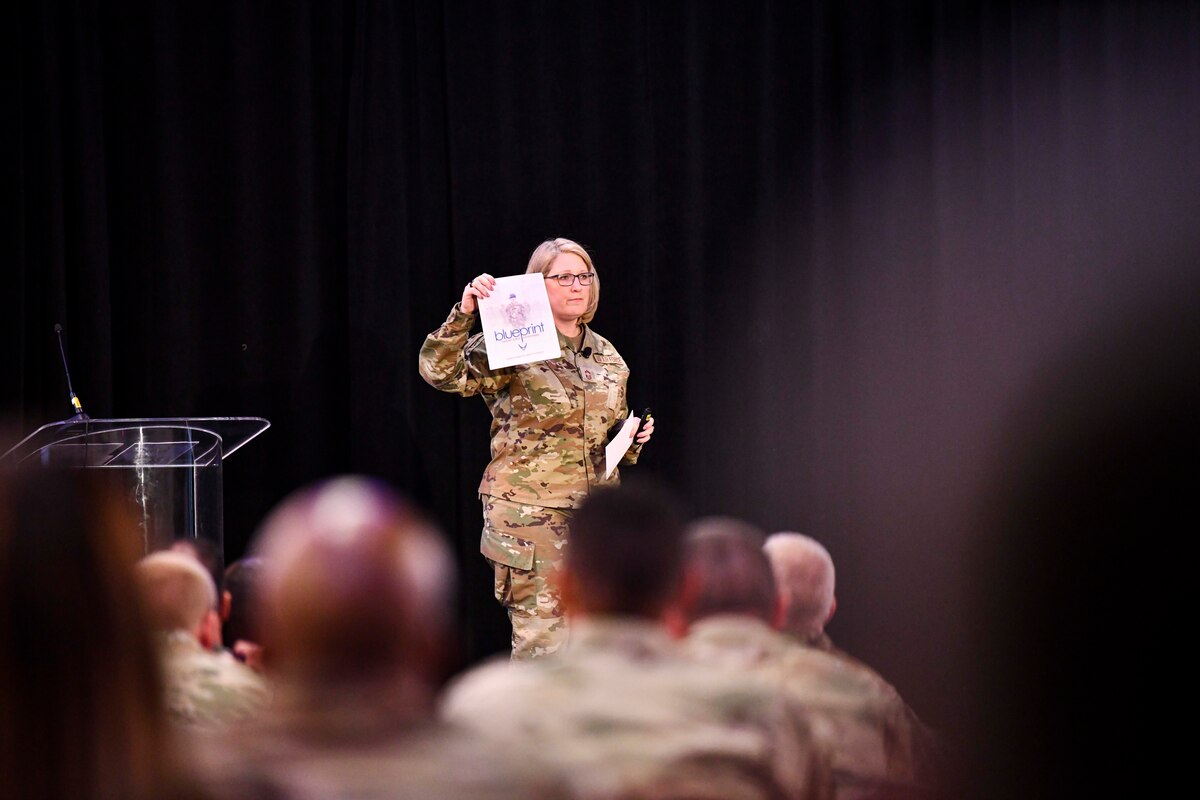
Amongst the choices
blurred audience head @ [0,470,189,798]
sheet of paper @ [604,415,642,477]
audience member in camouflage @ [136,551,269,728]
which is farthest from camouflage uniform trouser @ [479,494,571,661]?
blurred audience head @ [0,470,189,798]

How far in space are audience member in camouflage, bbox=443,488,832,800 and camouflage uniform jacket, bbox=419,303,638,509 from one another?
2.25 m

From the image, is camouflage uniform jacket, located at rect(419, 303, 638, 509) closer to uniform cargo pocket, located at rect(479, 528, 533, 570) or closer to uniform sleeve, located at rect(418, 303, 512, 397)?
uniform sleeve, located at rect(418, 303, 512, 397)

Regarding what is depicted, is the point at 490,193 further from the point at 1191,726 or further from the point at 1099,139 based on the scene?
the point at 1191,726

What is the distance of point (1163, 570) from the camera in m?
5.20

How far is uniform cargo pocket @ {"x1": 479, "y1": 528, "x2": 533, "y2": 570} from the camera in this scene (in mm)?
3861

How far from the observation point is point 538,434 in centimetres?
395

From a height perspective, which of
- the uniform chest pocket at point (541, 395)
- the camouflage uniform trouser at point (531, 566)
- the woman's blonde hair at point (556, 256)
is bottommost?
the camouflage uniform trouser at point (531, 566)

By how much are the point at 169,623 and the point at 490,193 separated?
3407mm

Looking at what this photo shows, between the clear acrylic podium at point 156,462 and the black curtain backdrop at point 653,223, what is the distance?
153 cm

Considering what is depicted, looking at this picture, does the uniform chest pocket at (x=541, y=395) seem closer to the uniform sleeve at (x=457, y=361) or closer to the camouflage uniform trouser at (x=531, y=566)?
the uniform sleeve at (x=457, y=361)

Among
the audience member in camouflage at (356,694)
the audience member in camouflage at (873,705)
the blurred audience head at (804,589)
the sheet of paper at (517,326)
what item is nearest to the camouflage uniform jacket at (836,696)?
the audience member in camouflage at (873,705)

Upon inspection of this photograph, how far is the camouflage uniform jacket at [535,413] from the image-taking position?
3.91 metres

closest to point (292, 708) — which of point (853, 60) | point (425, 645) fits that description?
point (425, 645)

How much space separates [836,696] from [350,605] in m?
0.79
